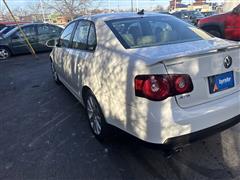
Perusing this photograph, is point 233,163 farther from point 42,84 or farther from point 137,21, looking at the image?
point 42,84

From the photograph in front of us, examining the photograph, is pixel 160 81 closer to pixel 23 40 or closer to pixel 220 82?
pixel 220 82

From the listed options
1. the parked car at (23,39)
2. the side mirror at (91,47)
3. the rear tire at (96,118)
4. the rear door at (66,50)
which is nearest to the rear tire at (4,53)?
the parked car at (23,39)

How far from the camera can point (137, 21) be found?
11.4 ft

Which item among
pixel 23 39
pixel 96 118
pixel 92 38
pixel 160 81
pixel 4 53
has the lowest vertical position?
pixel 4 53

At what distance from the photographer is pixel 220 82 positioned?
8.39 ft

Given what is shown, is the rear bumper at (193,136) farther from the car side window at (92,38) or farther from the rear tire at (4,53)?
the rear tire at (4,53)

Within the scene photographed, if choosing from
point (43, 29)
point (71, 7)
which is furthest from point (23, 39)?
point (71, 7)

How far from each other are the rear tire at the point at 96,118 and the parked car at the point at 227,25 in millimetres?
6697

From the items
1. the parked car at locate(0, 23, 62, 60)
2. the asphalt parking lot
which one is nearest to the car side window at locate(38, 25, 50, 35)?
the parked car at locate(0, 23, 62, 60)

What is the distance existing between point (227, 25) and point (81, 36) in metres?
6.54

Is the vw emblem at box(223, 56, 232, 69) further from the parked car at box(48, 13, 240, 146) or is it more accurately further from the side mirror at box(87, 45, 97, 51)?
the side mirror at box(87, 45, 97, 51)

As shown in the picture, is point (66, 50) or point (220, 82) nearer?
point (220, 82)

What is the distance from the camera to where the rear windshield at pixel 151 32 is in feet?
10.00

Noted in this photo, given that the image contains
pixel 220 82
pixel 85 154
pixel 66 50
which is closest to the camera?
pixel 220 82
